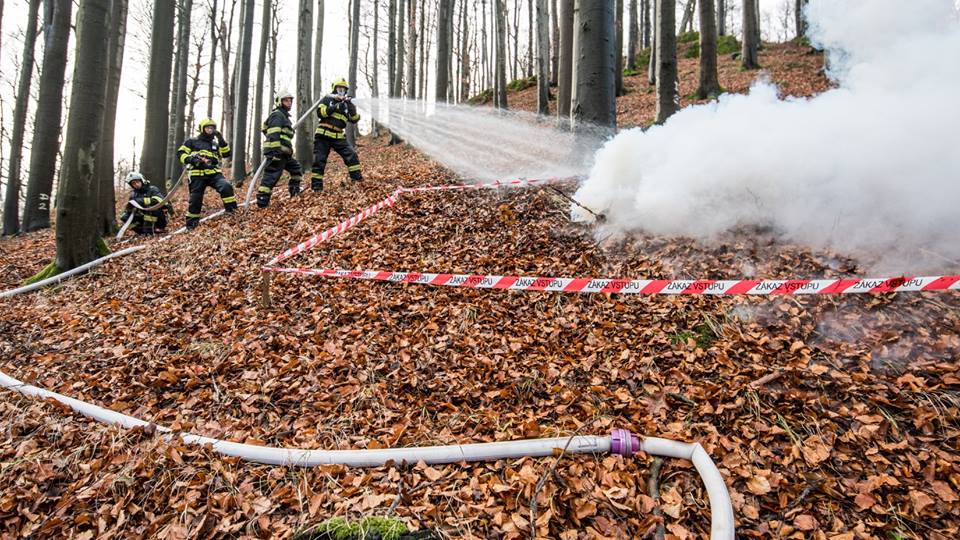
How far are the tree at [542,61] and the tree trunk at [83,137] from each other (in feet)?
38.7

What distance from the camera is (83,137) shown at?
7895mm

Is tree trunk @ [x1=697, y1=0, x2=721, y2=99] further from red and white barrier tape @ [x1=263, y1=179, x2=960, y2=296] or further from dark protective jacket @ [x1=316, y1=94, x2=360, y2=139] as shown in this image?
red and white barrier tape @ [x1=263, y1=179, x2=960, y2=296]

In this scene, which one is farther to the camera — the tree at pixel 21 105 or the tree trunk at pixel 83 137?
the tree at pixel 21 105

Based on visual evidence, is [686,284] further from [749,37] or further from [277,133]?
[749,37]

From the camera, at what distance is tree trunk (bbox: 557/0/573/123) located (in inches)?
447

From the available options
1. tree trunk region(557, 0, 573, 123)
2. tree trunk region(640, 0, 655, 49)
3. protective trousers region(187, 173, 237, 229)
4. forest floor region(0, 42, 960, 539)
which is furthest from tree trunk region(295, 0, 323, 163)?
tree trunk region(640, 0, 655, 49)

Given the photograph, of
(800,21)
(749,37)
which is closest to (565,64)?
(749,37)

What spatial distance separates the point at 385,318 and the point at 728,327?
3539 mm

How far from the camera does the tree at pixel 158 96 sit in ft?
42.9

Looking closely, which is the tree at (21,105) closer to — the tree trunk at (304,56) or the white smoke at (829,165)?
the tree trunk at (304,56)

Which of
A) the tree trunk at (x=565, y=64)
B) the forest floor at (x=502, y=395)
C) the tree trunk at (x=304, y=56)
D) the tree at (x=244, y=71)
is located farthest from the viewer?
the tree at (x=244, y=71)

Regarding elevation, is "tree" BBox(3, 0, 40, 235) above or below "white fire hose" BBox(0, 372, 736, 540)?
above

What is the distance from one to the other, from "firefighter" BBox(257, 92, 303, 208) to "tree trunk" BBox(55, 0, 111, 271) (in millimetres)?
2747

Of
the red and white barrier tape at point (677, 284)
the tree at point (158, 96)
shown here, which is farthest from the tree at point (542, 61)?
the red and white barrier tape at point (677, 284)
